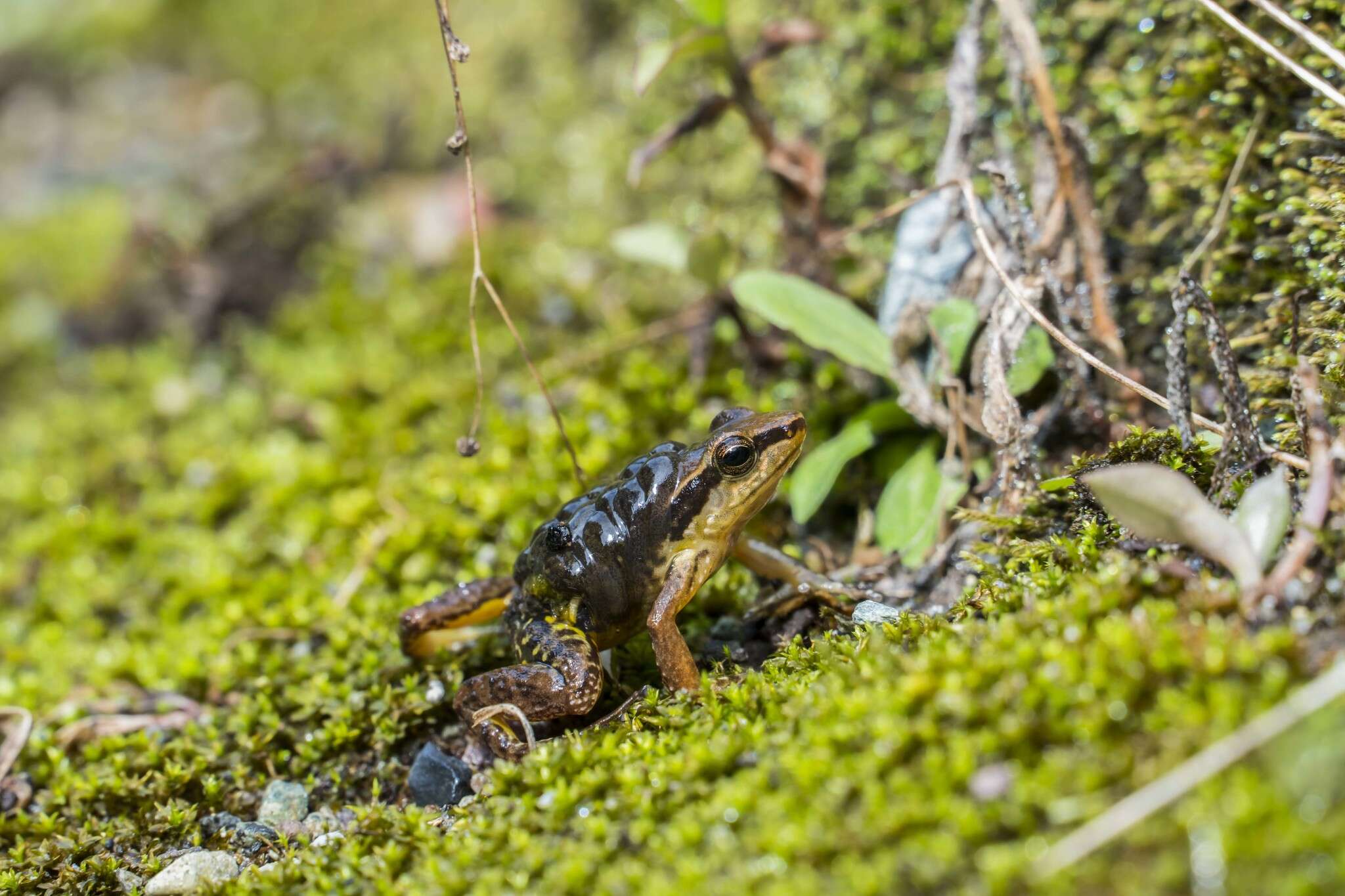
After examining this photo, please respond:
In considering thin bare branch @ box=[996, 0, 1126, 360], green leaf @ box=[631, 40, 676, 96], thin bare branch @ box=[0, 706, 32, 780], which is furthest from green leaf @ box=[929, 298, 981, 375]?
thin bare branch @ box=[0, 706, 32, 780]

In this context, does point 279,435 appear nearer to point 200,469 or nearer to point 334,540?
→ point 200,469

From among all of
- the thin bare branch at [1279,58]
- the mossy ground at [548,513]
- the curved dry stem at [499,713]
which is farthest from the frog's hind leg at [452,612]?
the thin bare branch at [1279,58]

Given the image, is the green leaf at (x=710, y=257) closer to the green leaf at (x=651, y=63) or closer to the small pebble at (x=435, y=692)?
the green leaf at (x=651, y=63)

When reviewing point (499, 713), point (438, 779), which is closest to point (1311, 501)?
point (499, 713)

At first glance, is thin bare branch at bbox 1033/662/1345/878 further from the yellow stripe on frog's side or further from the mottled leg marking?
the yellow stripe on frog's side

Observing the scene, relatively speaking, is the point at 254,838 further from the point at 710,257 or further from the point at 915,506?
the point at 710,257
